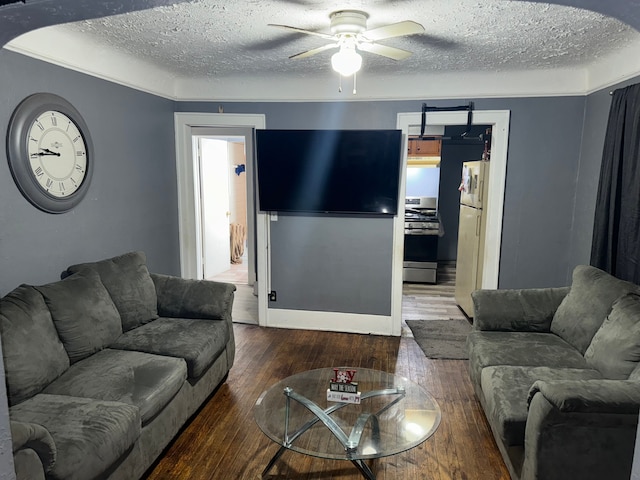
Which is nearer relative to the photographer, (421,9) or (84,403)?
(84,403)

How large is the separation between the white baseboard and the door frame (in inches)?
6.6

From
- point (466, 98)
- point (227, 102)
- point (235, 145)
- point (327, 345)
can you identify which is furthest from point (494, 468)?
point (235, 145)

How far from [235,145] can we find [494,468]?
20.2ft

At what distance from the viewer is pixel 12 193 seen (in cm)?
236

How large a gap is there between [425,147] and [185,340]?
5241 mm

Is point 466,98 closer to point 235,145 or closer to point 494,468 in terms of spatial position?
point 494,468

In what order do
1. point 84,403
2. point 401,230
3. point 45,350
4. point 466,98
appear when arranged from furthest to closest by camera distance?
point 401,230 < point 466,98 < point 45,350 < point 84,403

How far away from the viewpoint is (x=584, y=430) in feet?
5.80

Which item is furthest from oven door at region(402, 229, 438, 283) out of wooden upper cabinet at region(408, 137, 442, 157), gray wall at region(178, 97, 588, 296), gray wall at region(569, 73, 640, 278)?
gray wall at region(569, 73, 640, 278)

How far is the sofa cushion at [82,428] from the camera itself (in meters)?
1.65

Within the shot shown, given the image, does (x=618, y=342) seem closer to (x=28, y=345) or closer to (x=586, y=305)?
(x=586, y=305)

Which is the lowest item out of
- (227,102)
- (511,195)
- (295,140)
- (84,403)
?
(84,403)

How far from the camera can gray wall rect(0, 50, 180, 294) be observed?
2.38 metres

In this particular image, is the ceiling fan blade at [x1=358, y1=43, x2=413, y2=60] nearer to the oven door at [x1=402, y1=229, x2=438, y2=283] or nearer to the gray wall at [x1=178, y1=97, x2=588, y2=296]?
the gray wall at [x1=178, y1=97, x2=588, y2=296]
